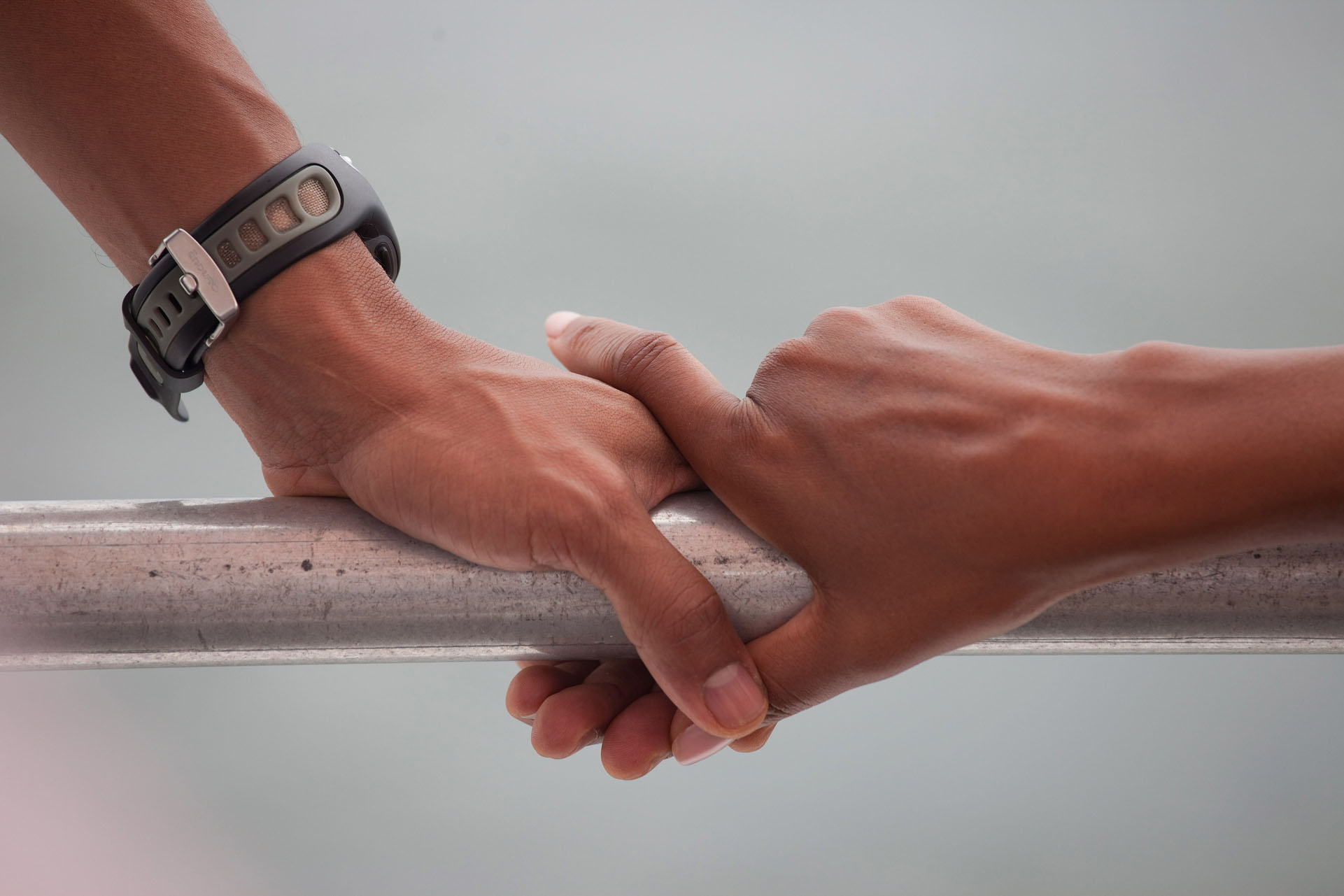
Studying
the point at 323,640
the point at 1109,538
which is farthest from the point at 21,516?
the point at 1109,538

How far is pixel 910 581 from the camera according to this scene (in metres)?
0.47

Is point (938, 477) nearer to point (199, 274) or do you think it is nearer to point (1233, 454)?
point (1233, 454)

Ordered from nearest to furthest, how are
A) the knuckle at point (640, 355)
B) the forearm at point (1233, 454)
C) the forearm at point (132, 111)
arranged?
1. the forearm at point (1233, 454)
2. the forearm at point (132, 111)
3. the knuckle at point (640, 355)

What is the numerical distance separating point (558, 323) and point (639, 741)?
33cm

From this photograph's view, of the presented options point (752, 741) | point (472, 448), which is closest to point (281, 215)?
point (472, 448)

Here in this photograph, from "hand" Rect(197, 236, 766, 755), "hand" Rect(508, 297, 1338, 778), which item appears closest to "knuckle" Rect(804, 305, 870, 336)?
"hand" Rect(508, 297, 1338, 778)

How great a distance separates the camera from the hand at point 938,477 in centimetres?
41

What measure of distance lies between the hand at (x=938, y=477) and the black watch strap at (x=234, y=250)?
0.77ft

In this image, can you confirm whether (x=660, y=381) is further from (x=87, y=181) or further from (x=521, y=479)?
(x=87, y=181)

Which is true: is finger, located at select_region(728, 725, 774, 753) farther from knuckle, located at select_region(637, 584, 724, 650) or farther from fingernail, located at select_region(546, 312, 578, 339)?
fingernail, located at select_region(546, 312, 578, 339)

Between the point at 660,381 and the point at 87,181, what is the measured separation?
38 centimetres

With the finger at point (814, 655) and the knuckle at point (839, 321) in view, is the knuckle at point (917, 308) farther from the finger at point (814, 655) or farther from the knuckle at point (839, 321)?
the finger at point (814, 655)

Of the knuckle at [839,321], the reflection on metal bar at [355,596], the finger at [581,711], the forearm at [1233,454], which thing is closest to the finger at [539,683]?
the finger at [581,711]

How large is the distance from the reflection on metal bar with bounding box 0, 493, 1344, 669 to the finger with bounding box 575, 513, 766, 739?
1 cm
